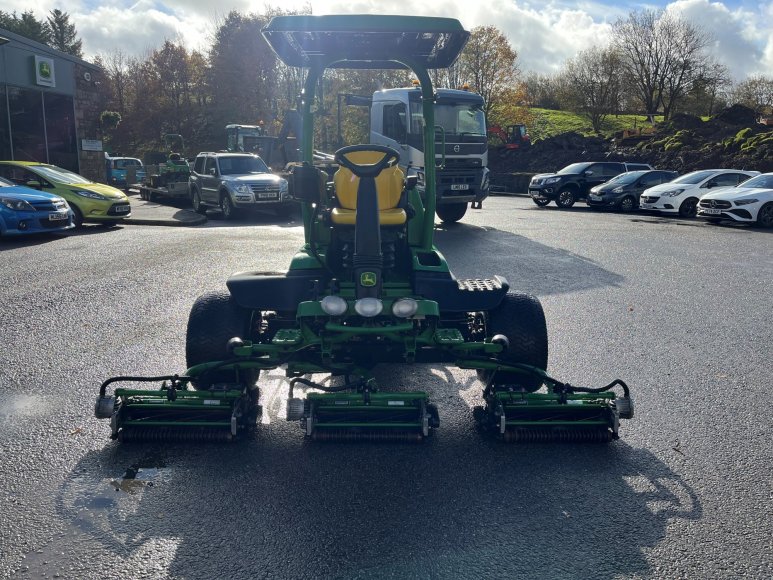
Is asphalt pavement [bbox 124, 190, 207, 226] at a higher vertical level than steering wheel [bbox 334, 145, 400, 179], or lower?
lower

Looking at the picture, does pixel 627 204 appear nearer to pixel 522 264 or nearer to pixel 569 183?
pixel 569 183

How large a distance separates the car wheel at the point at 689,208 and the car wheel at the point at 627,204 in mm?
2267

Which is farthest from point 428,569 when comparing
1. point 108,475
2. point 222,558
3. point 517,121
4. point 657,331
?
point 517,121

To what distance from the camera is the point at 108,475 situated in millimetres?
3600

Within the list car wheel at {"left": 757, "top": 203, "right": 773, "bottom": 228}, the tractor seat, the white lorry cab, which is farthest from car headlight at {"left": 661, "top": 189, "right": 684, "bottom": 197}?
the tractor seat

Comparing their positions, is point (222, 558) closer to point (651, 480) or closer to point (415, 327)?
point (415, 327)

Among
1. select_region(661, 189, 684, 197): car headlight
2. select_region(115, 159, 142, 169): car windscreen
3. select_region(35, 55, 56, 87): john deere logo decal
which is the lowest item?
select_region(115, 159, 142, 169): car windscreen

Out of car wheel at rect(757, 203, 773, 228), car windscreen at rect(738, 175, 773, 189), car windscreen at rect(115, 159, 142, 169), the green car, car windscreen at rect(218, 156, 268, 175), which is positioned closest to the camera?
the green car

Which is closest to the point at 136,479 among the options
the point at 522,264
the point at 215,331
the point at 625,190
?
the point at 215,331

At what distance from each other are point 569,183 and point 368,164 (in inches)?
879

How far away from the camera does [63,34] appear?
226ft

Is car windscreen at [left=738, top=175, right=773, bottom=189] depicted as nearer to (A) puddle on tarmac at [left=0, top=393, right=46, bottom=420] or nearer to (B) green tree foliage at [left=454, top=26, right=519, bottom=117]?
(A) puddle on tarmac at [left=0, top=393, right=46, bottom=420]

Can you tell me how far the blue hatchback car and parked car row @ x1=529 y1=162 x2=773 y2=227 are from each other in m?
15.9

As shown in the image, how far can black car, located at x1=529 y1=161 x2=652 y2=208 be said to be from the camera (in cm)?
2545
